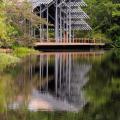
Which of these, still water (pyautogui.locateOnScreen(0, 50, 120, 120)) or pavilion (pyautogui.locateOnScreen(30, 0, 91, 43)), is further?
pavilion (pyautogui.locateOnScreen(30, 0, 91, 43))

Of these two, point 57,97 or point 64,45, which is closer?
point 57,97

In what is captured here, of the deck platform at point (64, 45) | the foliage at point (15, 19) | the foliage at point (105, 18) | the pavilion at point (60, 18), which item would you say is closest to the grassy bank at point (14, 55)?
the foliage at point (15, 19)

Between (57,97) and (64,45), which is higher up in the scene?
(57,97)

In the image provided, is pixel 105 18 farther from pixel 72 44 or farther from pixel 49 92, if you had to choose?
pixel 49 92

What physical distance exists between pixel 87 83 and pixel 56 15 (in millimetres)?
42414

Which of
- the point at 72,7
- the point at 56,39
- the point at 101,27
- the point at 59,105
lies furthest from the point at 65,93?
the point at 101,27

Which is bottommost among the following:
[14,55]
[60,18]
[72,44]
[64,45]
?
[64,45]

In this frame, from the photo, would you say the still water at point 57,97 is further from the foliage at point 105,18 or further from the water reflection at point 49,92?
the foliage at point 105,18

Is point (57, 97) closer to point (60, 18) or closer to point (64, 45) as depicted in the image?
point (64, 45)

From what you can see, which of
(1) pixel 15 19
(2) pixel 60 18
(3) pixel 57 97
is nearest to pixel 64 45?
(2) pixel 60 18

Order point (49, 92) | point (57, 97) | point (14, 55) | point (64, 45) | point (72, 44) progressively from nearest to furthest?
1. point (57, 97)
2. point (49, 92)
3. point (14, 55)
4. point (64, 45)
5. point (72, 44)

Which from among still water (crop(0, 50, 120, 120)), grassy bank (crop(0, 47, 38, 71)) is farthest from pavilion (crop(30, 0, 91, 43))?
still water (crop(0, 50, 120, 120))

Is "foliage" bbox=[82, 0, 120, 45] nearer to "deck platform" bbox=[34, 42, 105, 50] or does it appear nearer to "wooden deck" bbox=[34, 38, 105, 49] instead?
"wooden deck" bbox=[34, 38, 105, 49]

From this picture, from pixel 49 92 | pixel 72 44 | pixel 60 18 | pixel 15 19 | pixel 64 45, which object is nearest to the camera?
pixel 49 92
